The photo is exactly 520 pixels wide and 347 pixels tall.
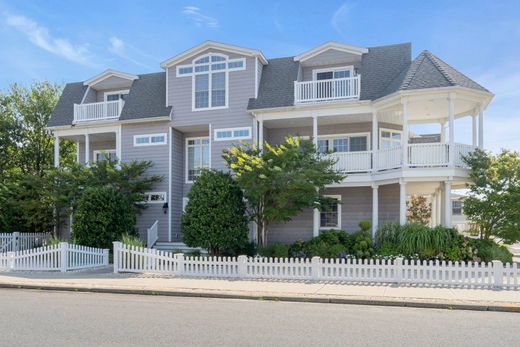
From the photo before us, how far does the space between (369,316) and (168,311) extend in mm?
3890

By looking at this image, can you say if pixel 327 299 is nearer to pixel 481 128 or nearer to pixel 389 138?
pixel 481 128

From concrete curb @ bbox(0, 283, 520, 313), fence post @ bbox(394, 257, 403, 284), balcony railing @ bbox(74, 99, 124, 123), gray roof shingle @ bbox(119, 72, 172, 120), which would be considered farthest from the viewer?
balcony railing @ bbox(74, 99, 124, 123)

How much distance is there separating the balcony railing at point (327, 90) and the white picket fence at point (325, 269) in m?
8.06

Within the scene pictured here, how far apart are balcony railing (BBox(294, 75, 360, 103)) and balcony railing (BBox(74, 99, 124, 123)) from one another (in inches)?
356

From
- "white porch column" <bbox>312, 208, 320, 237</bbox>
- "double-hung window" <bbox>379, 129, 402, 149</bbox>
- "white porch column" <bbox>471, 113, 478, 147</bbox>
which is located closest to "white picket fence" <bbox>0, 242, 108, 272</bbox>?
"white porch column" <bbox>312, 208, 320, 237</bbox>

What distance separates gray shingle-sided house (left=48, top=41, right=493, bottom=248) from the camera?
17.3 meters

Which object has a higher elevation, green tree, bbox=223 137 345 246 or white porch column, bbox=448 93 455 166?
white porch column, bbox=448 93 455 166

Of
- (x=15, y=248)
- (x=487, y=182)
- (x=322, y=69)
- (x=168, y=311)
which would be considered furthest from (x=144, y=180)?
(x=487, y=182)

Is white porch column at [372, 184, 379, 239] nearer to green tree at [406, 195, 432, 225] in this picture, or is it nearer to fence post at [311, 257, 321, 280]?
fence post at [311, 257, 321, 280]

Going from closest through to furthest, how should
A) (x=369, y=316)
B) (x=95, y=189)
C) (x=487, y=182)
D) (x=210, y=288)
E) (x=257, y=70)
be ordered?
(x=369, y=316), (x=210, y=288), (x=487, y=182), (x=95, y=189), (x=257, y=70)

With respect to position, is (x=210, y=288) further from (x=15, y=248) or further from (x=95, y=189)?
(x=15, y=248)

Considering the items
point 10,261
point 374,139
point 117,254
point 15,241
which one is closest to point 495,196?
point 374,139

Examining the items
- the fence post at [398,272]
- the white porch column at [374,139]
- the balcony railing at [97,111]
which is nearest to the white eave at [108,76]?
the balcony railing at [97,111]

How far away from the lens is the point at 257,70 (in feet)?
66.8
